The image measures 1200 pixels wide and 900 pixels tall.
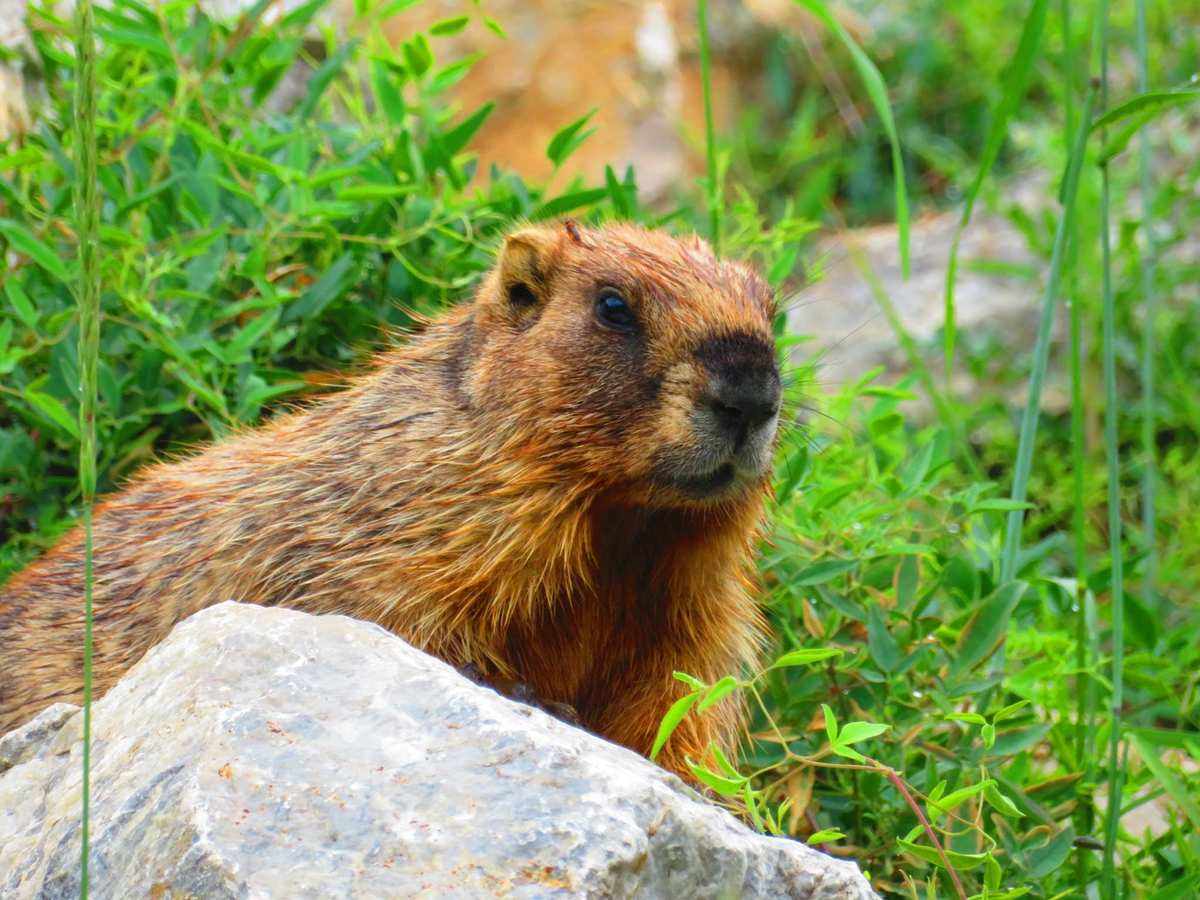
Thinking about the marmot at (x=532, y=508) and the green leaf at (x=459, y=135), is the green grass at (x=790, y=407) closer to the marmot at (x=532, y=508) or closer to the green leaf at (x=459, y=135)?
the green leaf at (x=459, y=135)

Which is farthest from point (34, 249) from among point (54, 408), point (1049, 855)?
point (1049, 855)

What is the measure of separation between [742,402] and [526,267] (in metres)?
0.73

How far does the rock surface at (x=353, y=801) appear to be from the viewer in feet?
6.92

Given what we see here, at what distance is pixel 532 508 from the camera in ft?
10.6

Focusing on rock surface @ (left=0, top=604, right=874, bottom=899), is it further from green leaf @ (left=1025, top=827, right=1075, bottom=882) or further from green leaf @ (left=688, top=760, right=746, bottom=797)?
green leaf @ (left=1025, top=827, right=1075, bottom=882)

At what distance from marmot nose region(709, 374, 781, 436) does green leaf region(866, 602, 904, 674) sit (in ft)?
2.41

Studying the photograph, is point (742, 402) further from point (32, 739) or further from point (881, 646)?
point (32, 739)

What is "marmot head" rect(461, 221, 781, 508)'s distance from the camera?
121 inches

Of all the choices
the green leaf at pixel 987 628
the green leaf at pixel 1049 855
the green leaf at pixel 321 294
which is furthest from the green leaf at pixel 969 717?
the green leaf at pixel 321 294

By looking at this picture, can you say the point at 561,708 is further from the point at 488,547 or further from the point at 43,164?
the point at 43,164

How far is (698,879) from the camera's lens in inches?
88.9

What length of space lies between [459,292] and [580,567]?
4.85 ft

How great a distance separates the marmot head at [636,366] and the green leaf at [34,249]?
3.68 ft

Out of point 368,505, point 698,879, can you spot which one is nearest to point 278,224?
point 368,505
